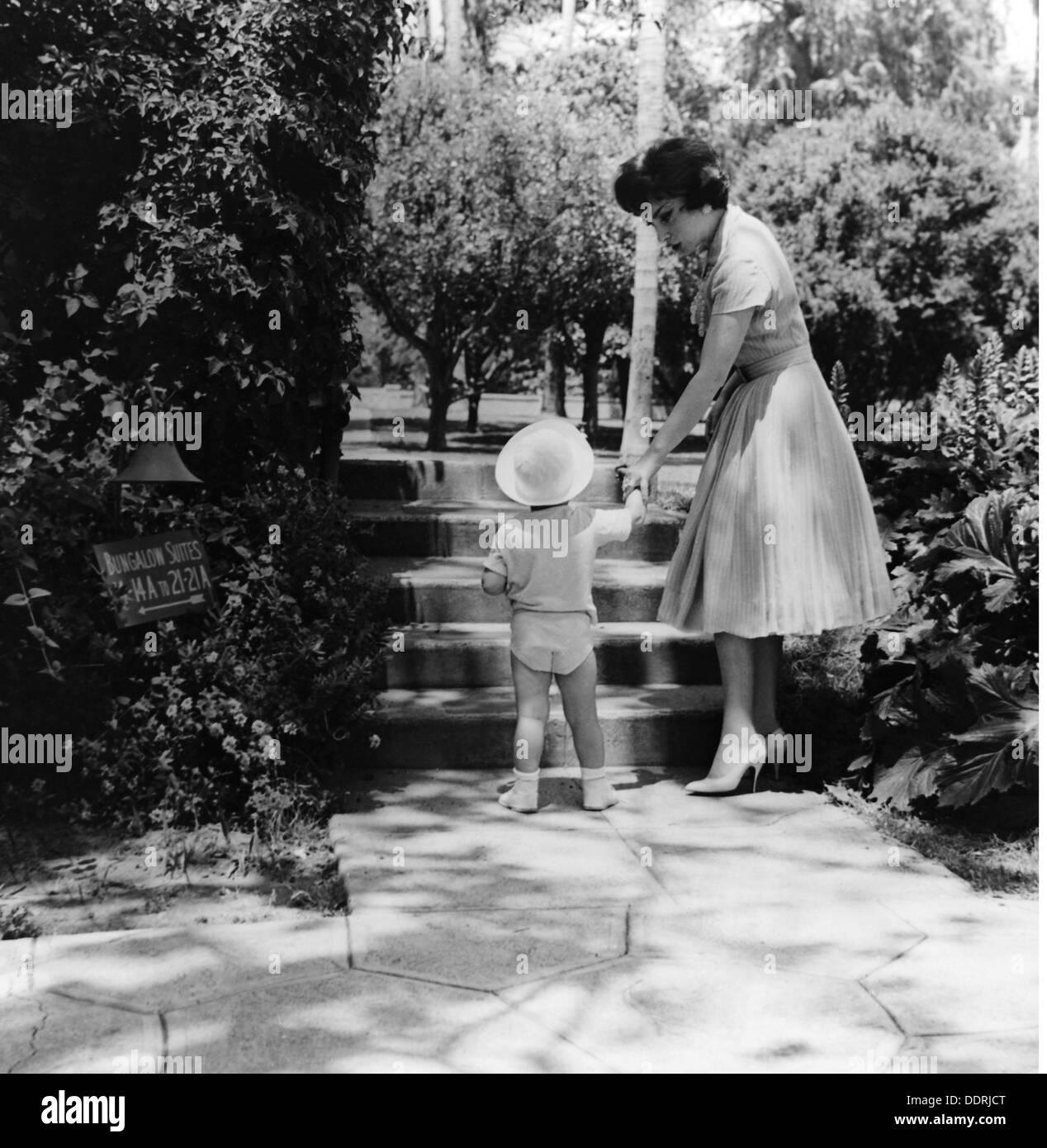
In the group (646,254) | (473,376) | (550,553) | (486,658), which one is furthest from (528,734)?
(473,376)

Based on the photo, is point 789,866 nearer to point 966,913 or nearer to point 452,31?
point 966,913

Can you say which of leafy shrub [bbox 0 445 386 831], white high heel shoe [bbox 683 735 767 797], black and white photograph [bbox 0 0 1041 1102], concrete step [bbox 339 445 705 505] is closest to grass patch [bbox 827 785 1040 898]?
black and white photograph [bbox 0 0 1041 1102]

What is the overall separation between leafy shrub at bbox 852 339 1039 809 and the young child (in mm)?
1042

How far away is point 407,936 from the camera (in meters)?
3.52

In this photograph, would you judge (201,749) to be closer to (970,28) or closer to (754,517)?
(754,517)

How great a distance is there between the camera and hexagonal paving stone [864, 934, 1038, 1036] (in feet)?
10.0

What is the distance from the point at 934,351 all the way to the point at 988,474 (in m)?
17.2

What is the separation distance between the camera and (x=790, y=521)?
4.59m

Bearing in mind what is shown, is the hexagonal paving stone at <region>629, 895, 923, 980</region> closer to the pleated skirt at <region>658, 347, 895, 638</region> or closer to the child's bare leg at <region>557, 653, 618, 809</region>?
the child's bare leg at <region>557, 653, 618, 809</region>

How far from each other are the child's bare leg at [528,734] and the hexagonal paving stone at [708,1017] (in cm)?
124

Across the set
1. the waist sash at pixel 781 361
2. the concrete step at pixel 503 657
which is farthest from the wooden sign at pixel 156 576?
the waist sash at pixel 781 361

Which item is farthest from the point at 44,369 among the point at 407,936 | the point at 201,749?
the point at 407,936
